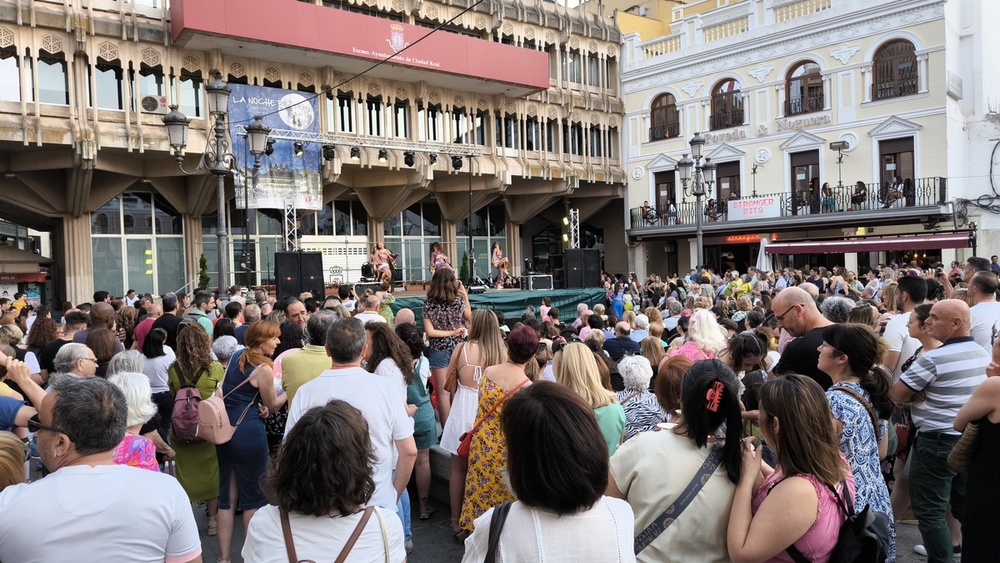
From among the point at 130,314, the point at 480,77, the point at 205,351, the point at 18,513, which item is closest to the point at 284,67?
the point at 480,77

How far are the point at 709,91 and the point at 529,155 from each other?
321 inches

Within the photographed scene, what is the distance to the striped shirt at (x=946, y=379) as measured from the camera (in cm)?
376

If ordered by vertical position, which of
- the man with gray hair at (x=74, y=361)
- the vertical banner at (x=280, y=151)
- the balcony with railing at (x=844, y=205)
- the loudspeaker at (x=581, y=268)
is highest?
the vertical banner at (x=280, y=151)

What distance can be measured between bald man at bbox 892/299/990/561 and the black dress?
828mm

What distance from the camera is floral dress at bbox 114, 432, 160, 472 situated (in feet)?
9.95

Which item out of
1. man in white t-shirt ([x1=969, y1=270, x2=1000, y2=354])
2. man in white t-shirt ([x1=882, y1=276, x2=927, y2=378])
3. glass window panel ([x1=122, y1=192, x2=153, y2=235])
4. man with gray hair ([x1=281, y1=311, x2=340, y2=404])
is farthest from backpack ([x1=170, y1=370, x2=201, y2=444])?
glass window panel ([x1=122, y1=192, x2=153, y2=235])

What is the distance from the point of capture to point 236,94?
65.5 ft

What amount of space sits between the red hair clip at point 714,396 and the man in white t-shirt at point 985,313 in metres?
3.78

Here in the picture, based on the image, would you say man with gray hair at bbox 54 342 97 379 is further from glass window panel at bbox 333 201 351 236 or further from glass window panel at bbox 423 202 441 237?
glass window panel at bbox 423 202 441 237

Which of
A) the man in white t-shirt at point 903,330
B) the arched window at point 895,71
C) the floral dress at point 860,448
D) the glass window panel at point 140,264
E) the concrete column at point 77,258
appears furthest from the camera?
the arched window at point 895,71

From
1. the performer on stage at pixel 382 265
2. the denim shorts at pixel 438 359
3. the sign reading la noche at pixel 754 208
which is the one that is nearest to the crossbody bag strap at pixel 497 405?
the denim shorts at pixel 438 359

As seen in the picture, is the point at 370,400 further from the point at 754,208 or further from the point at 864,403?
the point at 754,208

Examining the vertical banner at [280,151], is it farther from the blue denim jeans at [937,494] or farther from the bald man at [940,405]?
the blue denim jeans at [937,494]

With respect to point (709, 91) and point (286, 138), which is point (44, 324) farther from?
point (709, 91)
